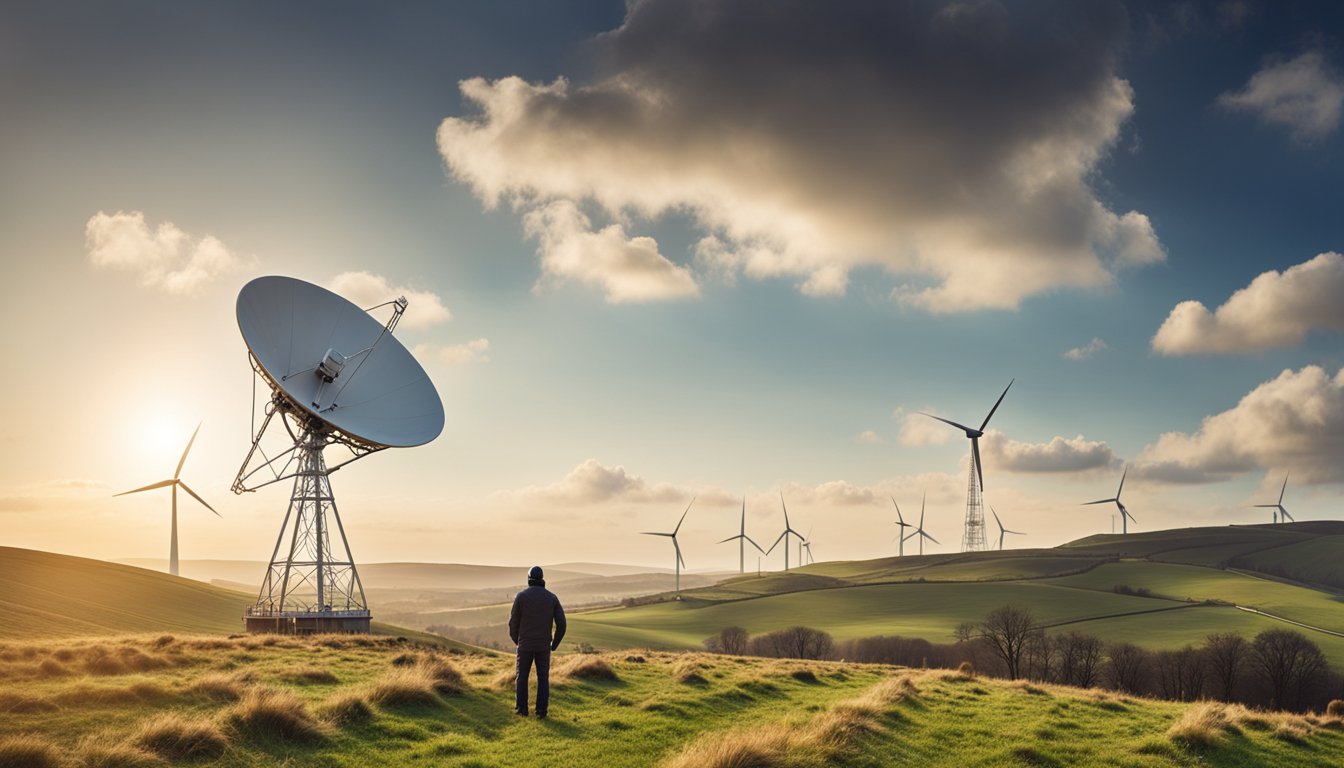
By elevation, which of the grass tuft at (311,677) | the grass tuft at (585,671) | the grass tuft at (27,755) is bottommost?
the grass tuft at (585,671)

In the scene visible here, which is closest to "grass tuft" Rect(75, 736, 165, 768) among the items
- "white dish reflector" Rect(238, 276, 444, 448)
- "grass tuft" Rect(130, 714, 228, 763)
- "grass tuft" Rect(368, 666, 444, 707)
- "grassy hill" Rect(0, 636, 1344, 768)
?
"grassy hill" Rect(0, 636, 1344, 768)

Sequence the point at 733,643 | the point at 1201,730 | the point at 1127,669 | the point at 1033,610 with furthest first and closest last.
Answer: the point at 1033,610 < the point at 733,643 < the point at 1127,669 < the point at 1201,730

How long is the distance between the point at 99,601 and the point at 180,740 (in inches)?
3389

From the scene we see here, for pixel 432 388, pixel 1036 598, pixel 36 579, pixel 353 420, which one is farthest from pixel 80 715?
pixel 1036 598

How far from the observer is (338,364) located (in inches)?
2245

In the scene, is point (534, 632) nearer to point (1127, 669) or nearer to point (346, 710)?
point (346, 710)

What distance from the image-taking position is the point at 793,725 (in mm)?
18016

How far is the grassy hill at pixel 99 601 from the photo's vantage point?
68188mm

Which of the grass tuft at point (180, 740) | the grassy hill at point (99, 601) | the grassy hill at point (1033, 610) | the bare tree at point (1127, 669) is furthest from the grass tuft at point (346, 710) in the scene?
the grassy hill at point (1033, 610)

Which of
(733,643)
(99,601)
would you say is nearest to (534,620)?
(99,601)

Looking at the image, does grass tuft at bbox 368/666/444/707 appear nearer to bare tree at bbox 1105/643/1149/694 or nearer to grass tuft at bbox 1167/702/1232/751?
grass tuft at bbox 1167/702/1232/751

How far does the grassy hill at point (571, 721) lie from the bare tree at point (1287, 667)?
83668 millimetres

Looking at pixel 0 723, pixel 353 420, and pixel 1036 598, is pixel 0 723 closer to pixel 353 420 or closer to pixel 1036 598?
pixel 353 420

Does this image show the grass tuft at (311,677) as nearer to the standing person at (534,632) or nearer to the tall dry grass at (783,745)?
the standing person at (534,632)
